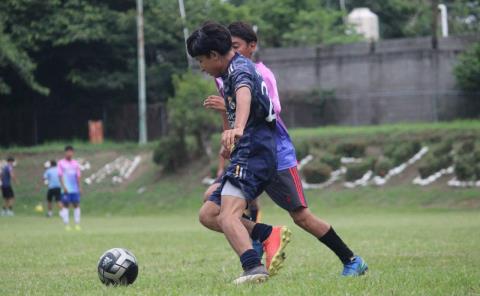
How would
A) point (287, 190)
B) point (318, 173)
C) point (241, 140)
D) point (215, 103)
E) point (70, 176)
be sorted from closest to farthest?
point (241, 140) → point (215, 103) → point (287, 190) → point (70, 176) → point (318, 173)

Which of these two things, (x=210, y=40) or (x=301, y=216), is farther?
(x=301, y=216)

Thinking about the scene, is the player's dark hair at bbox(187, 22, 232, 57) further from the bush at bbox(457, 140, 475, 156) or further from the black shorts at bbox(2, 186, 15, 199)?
the black shorts at bbox(2, 186, 15, 199)

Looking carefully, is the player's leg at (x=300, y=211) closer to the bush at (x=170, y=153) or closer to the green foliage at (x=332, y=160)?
the green foliage at (x=332, y=160)

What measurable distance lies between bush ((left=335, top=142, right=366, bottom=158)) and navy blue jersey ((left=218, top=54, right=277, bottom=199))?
2894cm

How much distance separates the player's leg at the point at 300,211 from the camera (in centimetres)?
893

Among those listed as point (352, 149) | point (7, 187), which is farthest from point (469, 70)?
point (7, 187)

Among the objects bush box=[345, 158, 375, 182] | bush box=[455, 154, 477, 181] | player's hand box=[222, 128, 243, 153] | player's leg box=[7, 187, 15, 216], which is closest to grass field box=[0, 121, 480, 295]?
bush box=[455, 154, 477, 181]

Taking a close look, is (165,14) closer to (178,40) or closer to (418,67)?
(178,40)

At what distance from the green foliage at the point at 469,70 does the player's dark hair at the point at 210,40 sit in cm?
3231

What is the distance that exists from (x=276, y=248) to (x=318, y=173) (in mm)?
27330

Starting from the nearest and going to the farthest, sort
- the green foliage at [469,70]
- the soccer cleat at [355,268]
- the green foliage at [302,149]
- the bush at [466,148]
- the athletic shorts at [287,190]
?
the athletic shorts at [287,190] < the soccer cleat at [355,268] < the bush at [466,148] < the green foliage at [302,149] < the green foliage at [469,70]

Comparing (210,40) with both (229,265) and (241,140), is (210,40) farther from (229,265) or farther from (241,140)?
(229,265)

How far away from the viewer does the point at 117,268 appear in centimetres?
877

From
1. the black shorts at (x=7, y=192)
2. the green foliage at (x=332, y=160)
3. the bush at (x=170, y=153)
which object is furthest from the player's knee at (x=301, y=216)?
the bush at (x=170, y=153)
